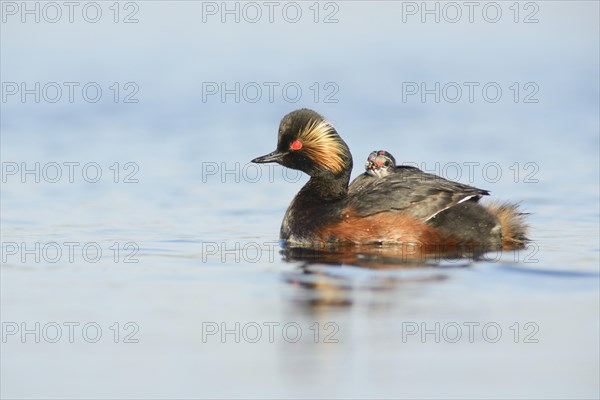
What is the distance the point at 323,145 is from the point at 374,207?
111cm

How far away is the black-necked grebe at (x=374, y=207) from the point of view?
11906 millimetres

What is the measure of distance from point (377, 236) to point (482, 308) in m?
2.99

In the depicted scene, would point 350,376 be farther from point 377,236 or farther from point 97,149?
point 97,149

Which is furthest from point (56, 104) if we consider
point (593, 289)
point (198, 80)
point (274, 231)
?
point (593, 289)

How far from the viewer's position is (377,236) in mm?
11898

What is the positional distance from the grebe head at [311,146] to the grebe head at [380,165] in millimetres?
763

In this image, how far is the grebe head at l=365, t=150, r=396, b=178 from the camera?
13500 millimetres

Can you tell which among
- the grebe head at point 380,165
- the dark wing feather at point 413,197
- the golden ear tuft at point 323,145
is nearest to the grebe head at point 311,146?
the golden ear tuft at point 323,145

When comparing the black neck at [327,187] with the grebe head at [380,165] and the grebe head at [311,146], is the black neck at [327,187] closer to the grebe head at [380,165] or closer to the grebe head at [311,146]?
the grebe head at [311,146]

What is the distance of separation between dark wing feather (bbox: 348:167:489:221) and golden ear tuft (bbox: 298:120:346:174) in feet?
1.84

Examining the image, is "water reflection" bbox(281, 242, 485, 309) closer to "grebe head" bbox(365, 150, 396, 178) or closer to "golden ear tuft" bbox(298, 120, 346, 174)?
"golden ear tuft" bbox(298, 120, 346, 174)

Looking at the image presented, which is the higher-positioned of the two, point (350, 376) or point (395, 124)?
point (395, 124)

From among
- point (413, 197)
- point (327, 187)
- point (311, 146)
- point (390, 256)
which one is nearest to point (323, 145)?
point (311, 146)

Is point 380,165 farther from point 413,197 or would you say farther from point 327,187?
point 413,197
